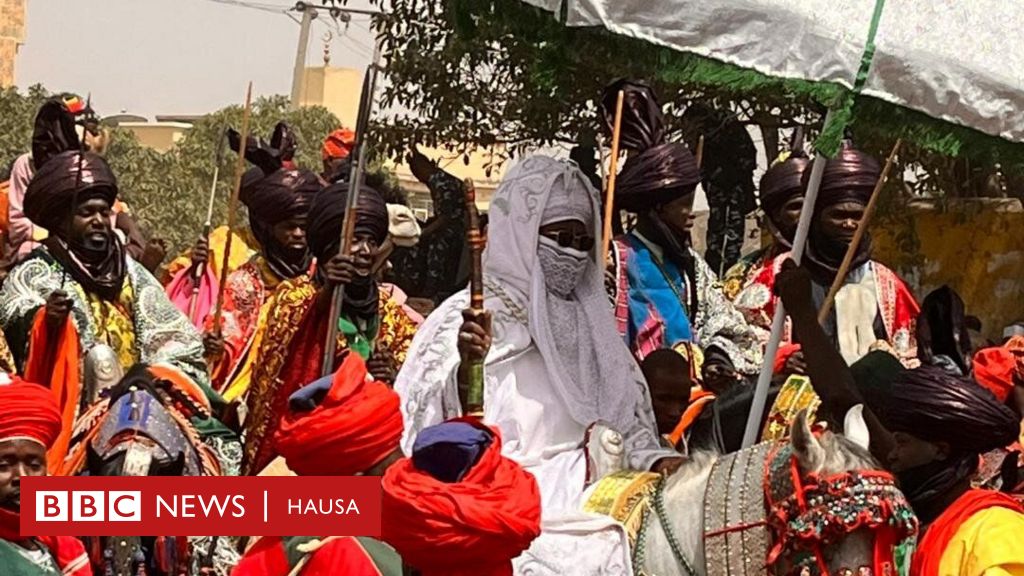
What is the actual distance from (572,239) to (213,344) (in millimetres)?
3915

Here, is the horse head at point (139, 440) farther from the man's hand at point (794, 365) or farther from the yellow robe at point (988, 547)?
the yellow robe at point (988, 547)

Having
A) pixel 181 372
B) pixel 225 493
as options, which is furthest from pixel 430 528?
pixel 181 372

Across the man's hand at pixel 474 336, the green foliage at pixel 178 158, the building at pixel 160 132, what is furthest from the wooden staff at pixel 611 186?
the building at pixel 160 132

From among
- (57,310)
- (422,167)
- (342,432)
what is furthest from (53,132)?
(342,432)

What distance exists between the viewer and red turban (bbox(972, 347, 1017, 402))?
9516 mm

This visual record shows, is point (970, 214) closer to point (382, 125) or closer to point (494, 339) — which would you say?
point (382, 125)

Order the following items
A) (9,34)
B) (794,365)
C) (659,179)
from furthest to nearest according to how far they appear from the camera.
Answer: (9,34) → (659,179) → (794,365)

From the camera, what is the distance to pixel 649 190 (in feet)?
Result: 34.4

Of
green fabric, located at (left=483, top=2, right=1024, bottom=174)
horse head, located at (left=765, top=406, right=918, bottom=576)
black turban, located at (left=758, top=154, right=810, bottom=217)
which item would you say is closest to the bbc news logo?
green fabric, located at (left=483, top=2, right=1024, bottom=174)

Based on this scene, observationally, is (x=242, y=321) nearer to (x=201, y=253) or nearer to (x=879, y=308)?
(x=201, y=253)

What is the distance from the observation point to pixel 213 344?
11359 mm

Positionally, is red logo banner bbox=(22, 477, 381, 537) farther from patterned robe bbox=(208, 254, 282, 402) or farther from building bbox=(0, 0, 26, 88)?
building bbox=(0, 0, 26, 88)

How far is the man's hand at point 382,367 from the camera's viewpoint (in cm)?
1013

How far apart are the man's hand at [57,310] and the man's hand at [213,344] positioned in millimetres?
1397
